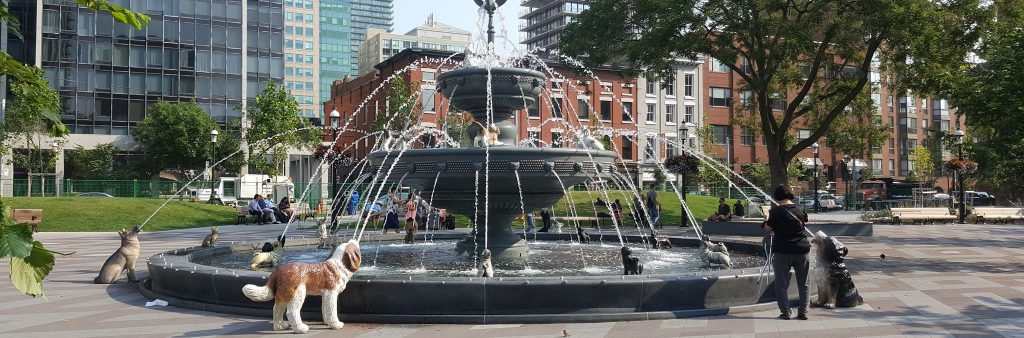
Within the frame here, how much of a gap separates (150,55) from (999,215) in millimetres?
60650

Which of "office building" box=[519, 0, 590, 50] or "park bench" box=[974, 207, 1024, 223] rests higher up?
"office building" box=[519, 0, 590, 50]

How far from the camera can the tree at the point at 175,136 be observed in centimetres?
5919

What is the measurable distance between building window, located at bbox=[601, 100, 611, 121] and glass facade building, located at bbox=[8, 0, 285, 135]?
1139 inches

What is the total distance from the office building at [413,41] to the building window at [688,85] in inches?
2812

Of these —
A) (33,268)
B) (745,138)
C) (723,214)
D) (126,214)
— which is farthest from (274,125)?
(33,268)

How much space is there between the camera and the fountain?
854 cm

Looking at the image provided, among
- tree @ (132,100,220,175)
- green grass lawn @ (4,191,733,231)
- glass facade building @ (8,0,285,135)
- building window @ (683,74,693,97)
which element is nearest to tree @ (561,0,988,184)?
green grass lawn @ (4,191,733,231)

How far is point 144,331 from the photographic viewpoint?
809 centimetres

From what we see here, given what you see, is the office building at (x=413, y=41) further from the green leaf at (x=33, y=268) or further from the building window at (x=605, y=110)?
the green leaf at (x=33, y=268)

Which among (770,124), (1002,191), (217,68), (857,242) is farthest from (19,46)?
(1002,191)

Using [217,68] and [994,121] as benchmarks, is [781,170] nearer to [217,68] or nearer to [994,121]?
[994,121]

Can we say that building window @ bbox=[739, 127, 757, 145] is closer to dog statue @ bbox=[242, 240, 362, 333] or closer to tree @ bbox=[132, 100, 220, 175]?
tree @ bbox=[132, 100, 220, 175]

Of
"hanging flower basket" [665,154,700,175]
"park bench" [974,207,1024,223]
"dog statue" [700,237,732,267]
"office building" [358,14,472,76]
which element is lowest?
"park bench" [974,207,1024,223]

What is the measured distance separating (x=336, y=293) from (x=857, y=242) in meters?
17.6
